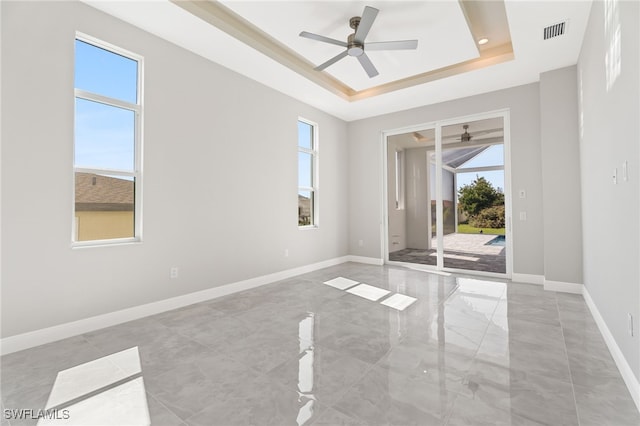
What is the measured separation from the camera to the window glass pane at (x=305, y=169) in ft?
18.0

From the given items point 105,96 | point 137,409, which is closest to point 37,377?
point 137,409

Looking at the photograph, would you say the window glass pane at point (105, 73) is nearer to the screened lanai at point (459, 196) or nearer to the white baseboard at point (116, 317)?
the white baseboard at point (116, 317)

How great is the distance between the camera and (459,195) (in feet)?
17.9

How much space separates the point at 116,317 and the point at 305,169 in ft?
12.2

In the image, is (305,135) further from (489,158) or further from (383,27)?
(489,158)

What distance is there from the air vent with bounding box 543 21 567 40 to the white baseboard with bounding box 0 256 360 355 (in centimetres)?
465

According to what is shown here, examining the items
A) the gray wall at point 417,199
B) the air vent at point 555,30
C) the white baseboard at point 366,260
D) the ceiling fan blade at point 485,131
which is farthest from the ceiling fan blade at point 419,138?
the air vent at point 555,30

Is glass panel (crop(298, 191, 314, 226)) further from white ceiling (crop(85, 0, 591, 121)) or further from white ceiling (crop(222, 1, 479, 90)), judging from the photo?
white ceiling (crop(222, 1, 479, 90))

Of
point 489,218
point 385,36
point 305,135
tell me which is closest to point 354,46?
point 385,36

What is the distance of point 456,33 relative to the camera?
11.2 feet

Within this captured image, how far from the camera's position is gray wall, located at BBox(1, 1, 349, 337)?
245 cm

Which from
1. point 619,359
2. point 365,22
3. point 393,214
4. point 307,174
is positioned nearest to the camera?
point 619,359

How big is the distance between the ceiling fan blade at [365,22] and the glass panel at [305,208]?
2.84 m

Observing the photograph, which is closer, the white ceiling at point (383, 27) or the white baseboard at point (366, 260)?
the white ceiling at point (383, 27)
